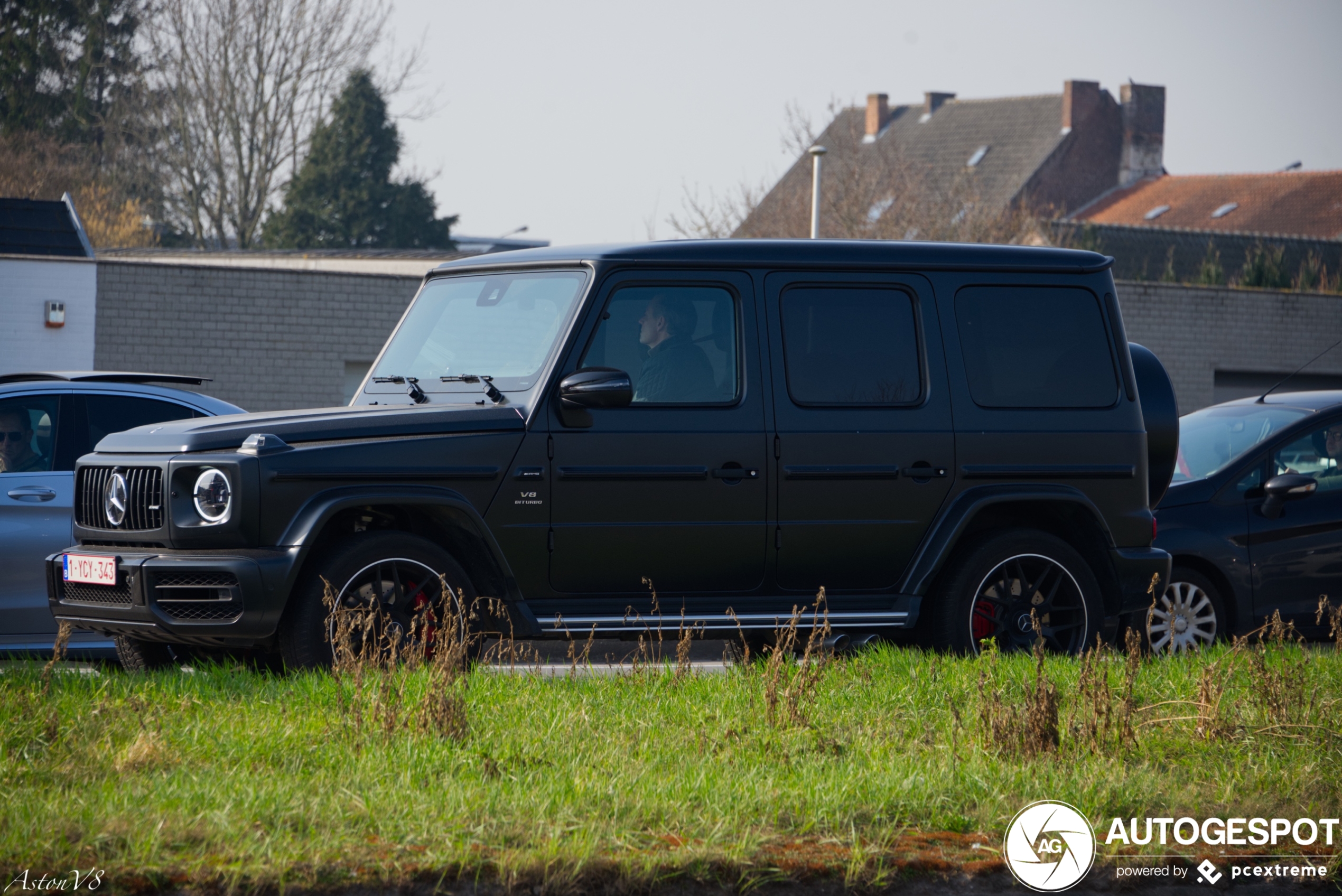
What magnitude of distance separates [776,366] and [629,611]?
1.34 m

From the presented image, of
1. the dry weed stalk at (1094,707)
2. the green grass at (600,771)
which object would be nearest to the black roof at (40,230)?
the green grass at (600,771)

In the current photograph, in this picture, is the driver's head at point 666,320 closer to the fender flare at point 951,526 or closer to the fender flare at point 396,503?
the fender flare at point 396,503

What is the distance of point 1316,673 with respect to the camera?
7.02 metres

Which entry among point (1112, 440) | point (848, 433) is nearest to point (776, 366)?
point (848, 433)

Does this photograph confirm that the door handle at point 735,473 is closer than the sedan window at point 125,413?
Yes

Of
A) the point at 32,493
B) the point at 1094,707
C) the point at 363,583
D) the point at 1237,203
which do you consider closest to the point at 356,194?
the point at 1237,203

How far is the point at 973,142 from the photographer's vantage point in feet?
179

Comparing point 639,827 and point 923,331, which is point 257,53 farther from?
point 639,827

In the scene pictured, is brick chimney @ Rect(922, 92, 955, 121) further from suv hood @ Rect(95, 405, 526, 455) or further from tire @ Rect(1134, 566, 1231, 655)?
suv hood @ Rect(95, 405, 526, 455)

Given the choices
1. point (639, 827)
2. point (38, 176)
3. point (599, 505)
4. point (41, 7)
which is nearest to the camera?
point (639, 827)

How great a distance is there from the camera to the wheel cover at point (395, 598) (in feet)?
19.6

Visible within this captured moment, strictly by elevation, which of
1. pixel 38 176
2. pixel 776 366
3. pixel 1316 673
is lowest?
pixel 1316 673

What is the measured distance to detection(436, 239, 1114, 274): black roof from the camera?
6.68 m

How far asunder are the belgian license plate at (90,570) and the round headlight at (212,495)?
455 mm
